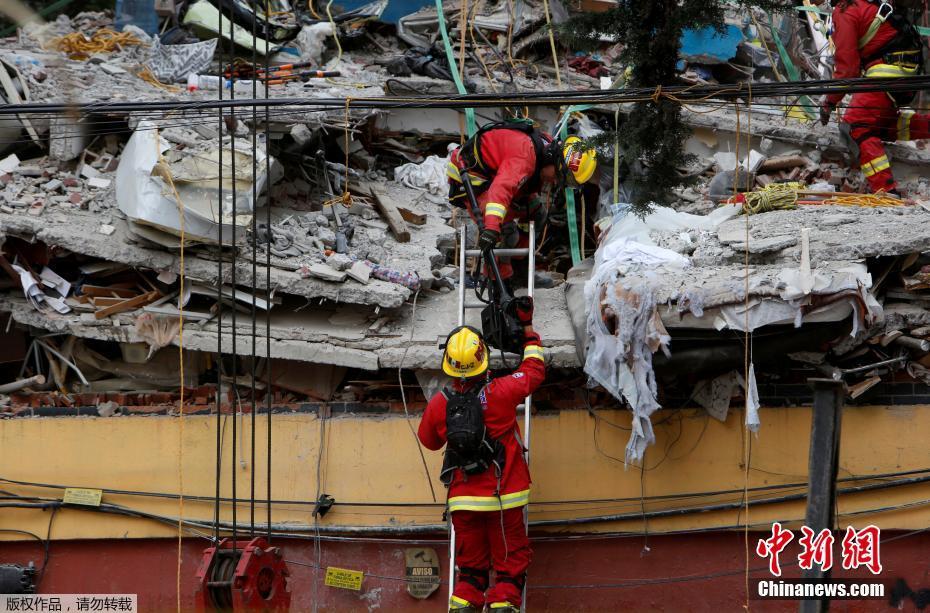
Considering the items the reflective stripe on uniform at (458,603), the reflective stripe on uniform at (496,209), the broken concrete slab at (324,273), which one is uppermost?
the reflective stripe on uniform at (496,209)

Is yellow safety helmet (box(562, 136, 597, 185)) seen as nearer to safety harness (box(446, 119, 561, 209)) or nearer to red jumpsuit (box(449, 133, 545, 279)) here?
safety harness (box(446, 119, 561, 209))

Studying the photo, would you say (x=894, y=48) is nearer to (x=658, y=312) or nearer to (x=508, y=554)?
(x=658, y=312)

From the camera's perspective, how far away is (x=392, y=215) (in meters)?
9.17

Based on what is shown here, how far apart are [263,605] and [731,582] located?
332 centimetres

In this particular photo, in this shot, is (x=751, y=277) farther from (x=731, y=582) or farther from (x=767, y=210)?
(x=731, y=582)

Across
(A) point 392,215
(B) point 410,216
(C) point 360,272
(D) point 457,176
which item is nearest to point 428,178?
(B) point 410,216

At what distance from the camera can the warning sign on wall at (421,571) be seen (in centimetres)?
779

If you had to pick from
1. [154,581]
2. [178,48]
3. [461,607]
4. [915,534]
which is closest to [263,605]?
[461,607]

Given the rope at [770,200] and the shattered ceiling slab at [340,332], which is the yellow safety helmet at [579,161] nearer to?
the shattered ceiling slab at [340,332]

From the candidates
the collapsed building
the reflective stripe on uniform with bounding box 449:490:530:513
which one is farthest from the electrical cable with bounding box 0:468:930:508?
the reflective stripe on uniform with bounding box 449:490:530:513

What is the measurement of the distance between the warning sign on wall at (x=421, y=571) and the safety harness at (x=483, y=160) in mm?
2728

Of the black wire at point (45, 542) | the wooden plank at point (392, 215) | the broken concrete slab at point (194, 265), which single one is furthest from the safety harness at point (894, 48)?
the black wire at point (45, 542)

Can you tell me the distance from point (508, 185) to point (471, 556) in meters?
2.58

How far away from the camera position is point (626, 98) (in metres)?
→ 6.51
